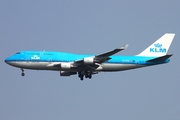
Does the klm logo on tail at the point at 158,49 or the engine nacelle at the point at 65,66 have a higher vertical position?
the klm logo on tail at the point at 158,49

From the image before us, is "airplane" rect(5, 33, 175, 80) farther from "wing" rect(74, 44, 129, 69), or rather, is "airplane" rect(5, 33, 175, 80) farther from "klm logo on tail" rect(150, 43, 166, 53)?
"klm logo on tail" rect(150, 43, 166, 53)

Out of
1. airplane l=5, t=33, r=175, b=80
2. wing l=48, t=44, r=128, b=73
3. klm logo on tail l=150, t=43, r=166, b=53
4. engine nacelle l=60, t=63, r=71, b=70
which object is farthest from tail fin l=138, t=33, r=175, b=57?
engine nacelle l=60, t=63, r=71, b=70

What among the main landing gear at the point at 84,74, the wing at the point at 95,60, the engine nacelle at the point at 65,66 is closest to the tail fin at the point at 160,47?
the wing at the point at 95,60

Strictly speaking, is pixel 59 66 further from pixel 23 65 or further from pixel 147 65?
pixel 147 65

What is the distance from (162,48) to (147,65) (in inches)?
223

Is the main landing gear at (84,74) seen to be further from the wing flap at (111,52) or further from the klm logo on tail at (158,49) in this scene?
the klm logo on tail at (158,49)

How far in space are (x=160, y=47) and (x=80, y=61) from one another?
14939mm

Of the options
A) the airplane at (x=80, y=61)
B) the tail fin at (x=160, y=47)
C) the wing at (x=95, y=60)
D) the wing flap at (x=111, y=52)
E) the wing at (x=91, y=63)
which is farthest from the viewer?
the tail fin at (x=160, y=47)

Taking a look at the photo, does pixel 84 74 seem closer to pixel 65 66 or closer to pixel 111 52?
pixel 65 66

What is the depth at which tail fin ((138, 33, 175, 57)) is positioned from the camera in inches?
2697

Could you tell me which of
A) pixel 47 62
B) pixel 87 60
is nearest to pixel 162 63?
pixel 87 60

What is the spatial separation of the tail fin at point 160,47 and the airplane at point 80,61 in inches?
48.1

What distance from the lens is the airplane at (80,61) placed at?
6253cm

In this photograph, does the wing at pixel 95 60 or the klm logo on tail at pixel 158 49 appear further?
the klm logo on tail at pixel 158 49
